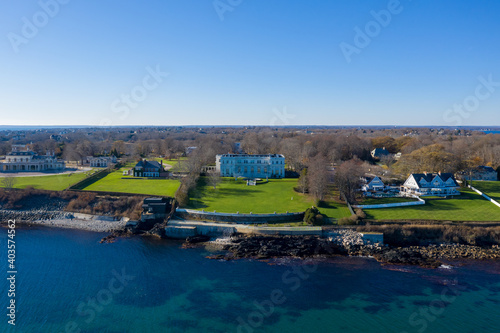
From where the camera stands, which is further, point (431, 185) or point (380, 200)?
point (431, 185)

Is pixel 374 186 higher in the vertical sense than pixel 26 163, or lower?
lower

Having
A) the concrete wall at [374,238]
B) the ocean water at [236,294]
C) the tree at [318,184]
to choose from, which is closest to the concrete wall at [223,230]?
the ocean water at [236,294]

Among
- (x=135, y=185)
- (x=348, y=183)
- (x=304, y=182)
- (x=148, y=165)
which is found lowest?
(x=135, y=185)

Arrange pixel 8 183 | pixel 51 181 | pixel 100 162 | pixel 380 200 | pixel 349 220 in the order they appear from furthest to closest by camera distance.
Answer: pixel 100 162 → pixel 51 181 → pixel 8 183 → pixel 380 200 → pixel 349 220

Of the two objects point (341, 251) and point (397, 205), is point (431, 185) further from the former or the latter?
point (341, 251)

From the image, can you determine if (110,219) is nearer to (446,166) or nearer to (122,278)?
(122,278)

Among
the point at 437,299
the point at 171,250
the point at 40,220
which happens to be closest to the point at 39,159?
the point at 40,220

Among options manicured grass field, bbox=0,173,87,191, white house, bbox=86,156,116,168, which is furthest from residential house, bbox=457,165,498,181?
white house, bbox=86,156,116,168

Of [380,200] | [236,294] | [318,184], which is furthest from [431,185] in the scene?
[236,294]
